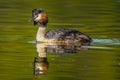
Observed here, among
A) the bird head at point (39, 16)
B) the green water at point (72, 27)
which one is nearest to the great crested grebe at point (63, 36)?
the green water at point (72, 27)

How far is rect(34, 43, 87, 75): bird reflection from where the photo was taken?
14956 millimetres

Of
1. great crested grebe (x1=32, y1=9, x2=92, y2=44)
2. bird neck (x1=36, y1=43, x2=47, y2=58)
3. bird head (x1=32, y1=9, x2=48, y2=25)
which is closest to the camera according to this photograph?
bird neck (x1=36, y1=43, x2=47, y2=58)

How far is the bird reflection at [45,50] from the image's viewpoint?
1496 cm

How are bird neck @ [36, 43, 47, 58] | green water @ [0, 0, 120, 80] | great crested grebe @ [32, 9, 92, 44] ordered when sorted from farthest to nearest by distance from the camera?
great crested grebe @ [32, 9, 92, 44]
bird neck @ [36, 43, 47, 58]
green water @ [0, 0, 120, 80]

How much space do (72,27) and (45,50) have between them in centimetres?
401

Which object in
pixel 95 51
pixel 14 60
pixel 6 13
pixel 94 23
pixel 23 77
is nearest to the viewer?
pixel 23 77

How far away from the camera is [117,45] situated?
1756cm

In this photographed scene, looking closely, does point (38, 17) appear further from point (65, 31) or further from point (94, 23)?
point (94, 23)

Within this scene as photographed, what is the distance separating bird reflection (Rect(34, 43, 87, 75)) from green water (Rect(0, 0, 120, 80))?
133 mm

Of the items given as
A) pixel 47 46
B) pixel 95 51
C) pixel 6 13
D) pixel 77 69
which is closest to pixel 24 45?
pixel 47 46

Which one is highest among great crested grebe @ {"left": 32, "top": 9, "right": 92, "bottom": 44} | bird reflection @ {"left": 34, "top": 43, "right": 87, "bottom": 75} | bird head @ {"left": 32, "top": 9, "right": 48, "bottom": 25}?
bird head @ {"left": 32, "top": 9, "right": 48, "bottom": 25}

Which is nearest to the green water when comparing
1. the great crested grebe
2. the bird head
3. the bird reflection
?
the bird reflection

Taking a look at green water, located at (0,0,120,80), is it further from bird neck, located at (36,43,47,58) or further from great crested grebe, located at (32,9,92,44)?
great crested grebe, located at (32,9,92,44)

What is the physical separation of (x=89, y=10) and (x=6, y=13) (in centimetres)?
312
